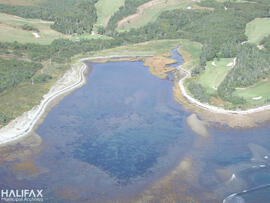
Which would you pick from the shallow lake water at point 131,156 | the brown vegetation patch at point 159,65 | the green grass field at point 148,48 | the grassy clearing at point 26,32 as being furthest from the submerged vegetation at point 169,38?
the shallow lake water at point 131,156

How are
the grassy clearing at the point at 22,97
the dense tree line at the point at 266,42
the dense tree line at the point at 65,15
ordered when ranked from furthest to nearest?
the dense tree line at the point at 65,15 → the dense tree line at the point at 266,42 → the grassy clearing at the point at 22,97

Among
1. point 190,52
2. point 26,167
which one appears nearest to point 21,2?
point 190,52

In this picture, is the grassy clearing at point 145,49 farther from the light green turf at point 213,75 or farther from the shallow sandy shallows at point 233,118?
the shallow sandy shallows at point 233,118

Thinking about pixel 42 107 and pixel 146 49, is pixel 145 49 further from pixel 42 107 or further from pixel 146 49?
pixel 42 107

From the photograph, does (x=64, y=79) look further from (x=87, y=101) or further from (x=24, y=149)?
(x=24, y=149)

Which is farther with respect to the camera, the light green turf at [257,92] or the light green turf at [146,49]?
the light green turf at [146,49]
